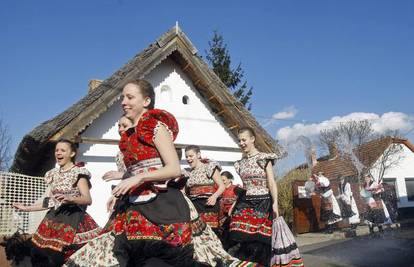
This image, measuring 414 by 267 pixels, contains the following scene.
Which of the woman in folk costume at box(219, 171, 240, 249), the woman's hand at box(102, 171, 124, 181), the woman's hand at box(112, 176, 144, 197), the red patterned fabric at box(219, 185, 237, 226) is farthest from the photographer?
the red patterned fabric at box(219, 185, 237, 226)

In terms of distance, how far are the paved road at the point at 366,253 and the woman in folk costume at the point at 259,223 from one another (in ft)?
7.23

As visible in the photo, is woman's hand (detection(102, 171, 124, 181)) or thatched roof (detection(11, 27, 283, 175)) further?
thatched roof (detection(11, 27, 283, 175))

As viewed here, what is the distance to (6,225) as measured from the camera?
7.45 m

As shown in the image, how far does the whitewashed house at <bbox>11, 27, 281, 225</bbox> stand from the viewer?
29.4 feet

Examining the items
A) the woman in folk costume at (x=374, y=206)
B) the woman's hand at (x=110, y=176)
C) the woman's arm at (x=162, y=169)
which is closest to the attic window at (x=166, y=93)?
the woman in folk costume at (x=374, y=206)

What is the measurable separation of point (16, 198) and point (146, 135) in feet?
19.4

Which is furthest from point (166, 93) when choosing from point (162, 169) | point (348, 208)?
point (162, 169)

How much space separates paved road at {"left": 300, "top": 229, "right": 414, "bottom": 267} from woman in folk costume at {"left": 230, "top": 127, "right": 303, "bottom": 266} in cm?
220

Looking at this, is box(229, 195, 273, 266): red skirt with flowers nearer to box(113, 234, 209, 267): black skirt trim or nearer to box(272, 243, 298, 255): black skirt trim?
box(272, 243, 298, 255): black skirt trim

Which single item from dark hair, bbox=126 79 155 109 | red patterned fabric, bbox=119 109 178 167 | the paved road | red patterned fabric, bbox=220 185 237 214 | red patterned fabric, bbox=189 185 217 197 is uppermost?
dark hair, bbox=126 79 155 109

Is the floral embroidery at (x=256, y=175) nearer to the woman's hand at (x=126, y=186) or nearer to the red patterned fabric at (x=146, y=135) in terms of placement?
the red patterned fabric at (x=146, y=135)

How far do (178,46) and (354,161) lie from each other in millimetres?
20073

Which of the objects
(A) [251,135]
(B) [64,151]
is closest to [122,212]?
(B) [64,151]

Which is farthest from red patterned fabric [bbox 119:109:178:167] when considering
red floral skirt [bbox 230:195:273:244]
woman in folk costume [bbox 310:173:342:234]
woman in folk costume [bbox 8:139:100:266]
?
woman in folk costume [bbox 310:173:342:234]
